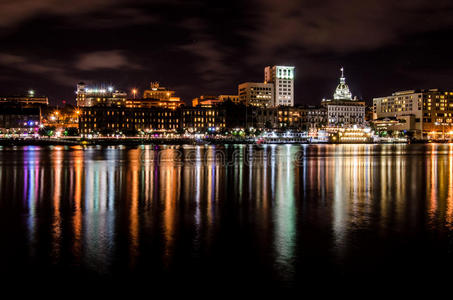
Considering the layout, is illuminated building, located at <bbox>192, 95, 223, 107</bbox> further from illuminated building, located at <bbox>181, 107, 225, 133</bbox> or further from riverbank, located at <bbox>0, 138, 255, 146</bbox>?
riverbank, located at <bbox>0, 138, 255, 146</bbox>

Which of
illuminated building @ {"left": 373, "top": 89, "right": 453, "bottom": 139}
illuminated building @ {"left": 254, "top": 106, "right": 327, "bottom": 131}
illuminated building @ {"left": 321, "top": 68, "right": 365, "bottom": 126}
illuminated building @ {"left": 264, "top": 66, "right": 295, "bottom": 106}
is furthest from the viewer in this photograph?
illuminated building @ {"left": 264, "top": 66, "right": 295, "bottom": 106}

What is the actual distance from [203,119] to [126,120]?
27141 millimetres

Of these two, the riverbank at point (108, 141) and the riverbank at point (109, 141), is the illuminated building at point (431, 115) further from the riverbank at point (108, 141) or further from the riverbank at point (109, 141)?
the riverbank at point (109, 141)

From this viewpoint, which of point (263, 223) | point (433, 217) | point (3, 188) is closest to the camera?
point (263, 223)

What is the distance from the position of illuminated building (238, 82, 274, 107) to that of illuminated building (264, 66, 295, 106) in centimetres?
217

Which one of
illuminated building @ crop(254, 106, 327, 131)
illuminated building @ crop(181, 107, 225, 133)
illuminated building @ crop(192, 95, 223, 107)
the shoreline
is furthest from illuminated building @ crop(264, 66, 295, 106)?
the shoreline

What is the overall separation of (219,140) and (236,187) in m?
119

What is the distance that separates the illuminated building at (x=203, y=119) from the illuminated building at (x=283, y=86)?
34.8 m

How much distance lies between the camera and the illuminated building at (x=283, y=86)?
19062cm

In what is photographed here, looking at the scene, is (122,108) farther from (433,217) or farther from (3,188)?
(433,217)

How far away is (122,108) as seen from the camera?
15912 centimetres

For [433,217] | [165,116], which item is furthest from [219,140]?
[433,217]

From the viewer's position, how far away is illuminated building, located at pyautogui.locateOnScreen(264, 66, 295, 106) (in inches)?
7505

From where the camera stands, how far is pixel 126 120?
520ft
